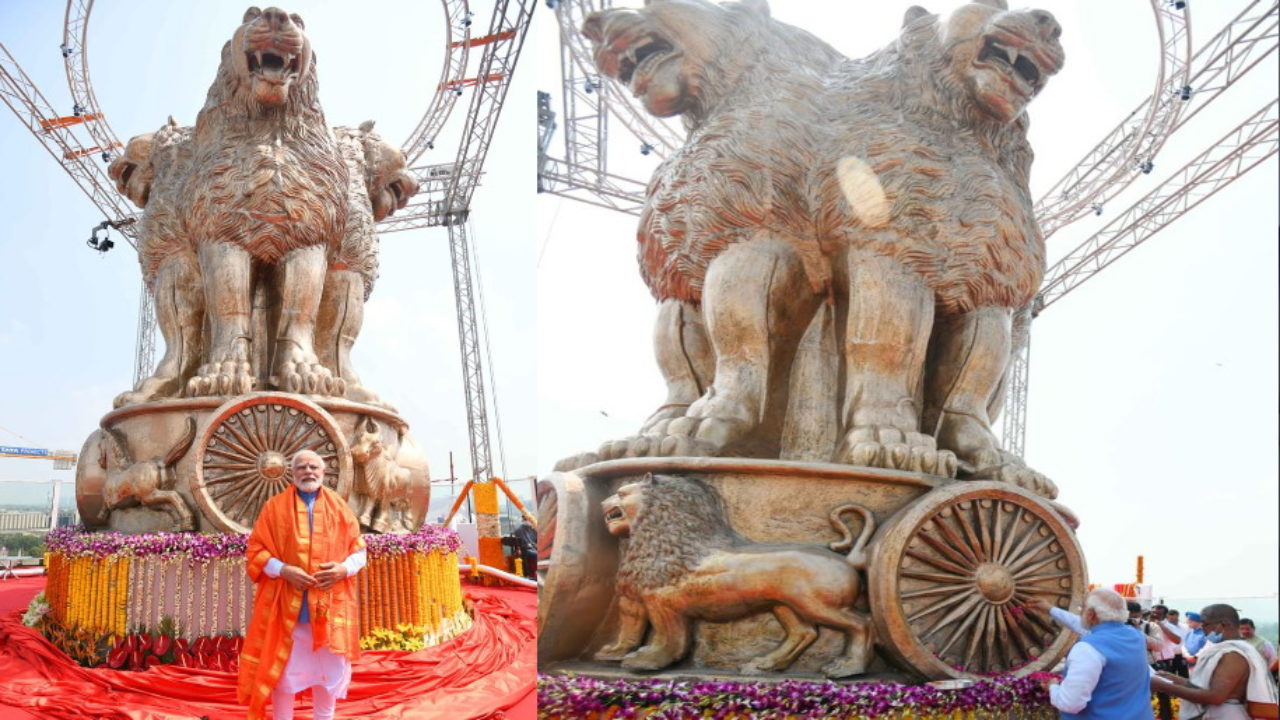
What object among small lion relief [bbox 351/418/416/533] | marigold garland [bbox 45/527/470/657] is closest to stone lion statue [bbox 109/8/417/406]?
small lion relief [bbox 351/418/416/533]

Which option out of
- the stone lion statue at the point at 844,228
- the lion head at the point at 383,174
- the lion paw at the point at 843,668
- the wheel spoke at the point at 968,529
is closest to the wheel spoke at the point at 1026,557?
the wheel spoke at the point at 968,529

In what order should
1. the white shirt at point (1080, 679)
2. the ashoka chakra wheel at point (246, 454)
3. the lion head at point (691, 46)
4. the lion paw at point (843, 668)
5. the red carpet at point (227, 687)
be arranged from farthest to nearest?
the ashoka chakra wheel at point (246, 454)
the red carpet at point (227, 687)
the lion head at point (691, 46)
the lion paw at point (843, 668)
the white shirt at point (1080, 679)

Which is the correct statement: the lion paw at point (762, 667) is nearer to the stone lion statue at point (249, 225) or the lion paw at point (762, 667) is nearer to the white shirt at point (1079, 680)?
the white shirt at point (1079, 680)

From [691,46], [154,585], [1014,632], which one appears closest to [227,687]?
[154,585]

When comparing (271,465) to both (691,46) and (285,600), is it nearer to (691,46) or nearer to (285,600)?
(285,600)

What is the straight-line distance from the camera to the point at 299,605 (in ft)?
11.8

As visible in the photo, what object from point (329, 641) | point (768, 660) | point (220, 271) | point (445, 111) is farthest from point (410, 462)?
point (445, 111)

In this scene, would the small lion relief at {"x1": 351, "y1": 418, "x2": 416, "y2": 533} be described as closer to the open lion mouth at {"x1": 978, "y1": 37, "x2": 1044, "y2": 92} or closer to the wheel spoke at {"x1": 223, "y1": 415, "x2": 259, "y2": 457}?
the wheel spoke at {"x1": 223, "y1": 415, "x2": 259, "y2": 457}

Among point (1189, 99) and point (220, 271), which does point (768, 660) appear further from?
point (1189, 99)

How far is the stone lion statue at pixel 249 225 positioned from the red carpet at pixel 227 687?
1655 millimetres

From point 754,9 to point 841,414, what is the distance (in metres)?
1.91

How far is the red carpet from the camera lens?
4547 mm

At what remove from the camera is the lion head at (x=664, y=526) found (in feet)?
11.1

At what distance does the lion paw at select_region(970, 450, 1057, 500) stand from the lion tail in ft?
1.93
